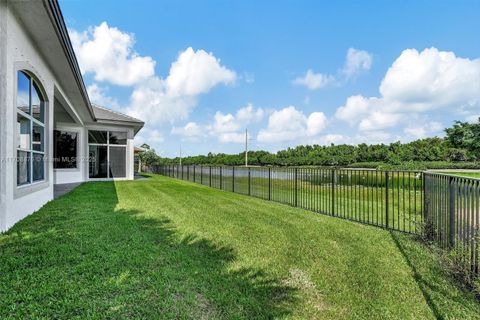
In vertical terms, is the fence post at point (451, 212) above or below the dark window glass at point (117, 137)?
below

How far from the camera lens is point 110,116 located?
1716cm

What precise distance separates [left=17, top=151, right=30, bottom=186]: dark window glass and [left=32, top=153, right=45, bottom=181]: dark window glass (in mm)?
462

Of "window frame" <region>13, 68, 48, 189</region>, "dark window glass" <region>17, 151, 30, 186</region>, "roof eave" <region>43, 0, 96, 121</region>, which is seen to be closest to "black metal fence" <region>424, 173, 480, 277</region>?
"roof eave" <region>43, 0, 96, 121</region>

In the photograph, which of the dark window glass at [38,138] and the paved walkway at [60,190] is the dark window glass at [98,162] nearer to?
the paved walkway at [60,190]

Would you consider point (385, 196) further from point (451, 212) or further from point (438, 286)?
point (438, 286)

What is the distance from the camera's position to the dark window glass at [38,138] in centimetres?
657

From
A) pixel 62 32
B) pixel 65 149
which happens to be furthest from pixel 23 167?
pixel 65 149

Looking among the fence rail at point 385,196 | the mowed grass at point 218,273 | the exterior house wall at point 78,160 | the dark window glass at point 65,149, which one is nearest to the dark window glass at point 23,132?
the mowed grass at point 218,273

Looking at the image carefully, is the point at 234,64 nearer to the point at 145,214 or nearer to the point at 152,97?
the point at 152,97

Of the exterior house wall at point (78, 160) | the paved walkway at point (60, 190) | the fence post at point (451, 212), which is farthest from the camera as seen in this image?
the exterior house wall at point (78, 160)

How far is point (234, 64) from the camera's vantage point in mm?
19953

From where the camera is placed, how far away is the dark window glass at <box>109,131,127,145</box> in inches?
685

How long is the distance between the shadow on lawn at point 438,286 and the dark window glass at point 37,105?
8.35 m

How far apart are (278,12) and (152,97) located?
15.2m
